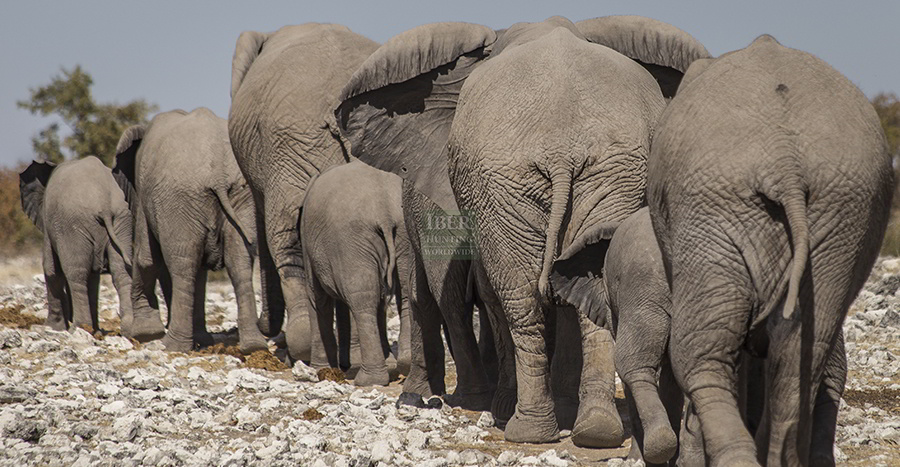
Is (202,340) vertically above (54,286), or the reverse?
(54,286)

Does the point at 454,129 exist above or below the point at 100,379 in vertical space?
above

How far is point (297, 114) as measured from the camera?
9828 mm

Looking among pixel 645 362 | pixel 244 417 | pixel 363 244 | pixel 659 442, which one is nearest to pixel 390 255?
pixel 363 244

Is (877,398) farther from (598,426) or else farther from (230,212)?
(230,212)

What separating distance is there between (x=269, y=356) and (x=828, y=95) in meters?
6.97

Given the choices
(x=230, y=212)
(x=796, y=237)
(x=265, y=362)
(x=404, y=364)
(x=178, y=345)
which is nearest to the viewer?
(x=796, y=237)

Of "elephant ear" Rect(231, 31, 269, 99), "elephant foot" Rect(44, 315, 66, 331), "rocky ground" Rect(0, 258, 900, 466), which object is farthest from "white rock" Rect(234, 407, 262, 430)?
"elephant foot" Rect(44, 315, 66, 331)

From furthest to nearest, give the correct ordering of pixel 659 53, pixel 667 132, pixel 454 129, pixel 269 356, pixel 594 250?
1. pixel 269 356
2. pixel 659 53
3. pixel 454 129
4. pixel 594 250
5. pixel 667 132

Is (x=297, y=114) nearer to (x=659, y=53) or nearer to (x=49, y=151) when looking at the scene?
(x=659, y=53)

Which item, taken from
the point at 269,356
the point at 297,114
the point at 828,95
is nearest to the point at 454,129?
the point at 828,95

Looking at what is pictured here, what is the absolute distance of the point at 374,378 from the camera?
8969 mm

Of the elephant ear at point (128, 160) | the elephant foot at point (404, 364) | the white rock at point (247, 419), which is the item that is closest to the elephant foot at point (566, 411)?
the white rock at point (247, 419)

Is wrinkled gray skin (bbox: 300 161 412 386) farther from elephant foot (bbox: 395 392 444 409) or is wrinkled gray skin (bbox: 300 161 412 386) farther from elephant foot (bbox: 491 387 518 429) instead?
elephant foot (bbox: 491 387 518 429)
